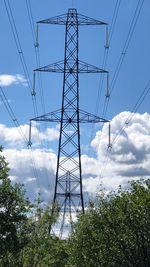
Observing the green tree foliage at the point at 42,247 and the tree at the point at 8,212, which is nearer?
the tree at the point at 8,212

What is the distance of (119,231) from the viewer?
3831cm

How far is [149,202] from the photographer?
115ft

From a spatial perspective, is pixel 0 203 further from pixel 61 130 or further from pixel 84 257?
pixel 61 130

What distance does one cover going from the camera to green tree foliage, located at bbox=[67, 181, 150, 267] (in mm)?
36250

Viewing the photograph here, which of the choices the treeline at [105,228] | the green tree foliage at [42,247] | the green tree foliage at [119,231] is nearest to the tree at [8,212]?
the treeline at [105,228]

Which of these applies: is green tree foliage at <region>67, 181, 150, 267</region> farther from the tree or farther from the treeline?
the tree

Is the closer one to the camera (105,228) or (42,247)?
(105,228)

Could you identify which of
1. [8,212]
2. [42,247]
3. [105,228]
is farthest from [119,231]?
[42,247]

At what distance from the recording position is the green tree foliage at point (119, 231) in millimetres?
36250

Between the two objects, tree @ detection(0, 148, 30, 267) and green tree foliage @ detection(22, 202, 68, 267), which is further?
green tree foliage @ detection(22, 202, 68, 267)

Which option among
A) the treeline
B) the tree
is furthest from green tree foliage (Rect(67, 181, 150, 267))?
the tree

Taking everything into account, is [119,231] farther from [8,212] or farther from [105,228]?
[8,212]

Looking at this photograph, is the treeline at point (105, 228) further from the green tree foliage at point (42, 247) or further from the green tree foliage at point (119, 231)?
the green tree foliage at point (42, 247)

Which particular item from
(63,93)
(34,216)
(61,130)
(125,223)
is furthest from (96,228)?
(34,216)
